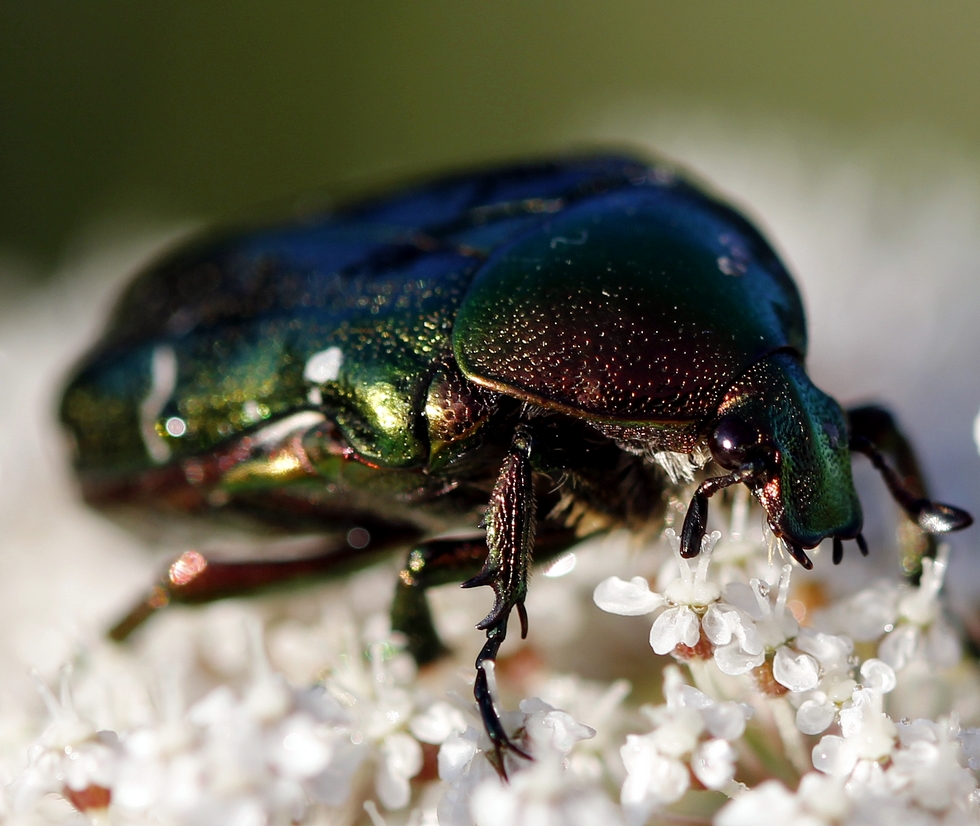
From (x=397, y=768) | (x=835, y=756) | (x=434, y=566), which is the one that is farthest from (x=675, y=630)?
(x=397, y=768)

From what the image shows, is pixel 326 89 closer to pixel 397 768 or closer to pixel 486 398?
pixel 486 398

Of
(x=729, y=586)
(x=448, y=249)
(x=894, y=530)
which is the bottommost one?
(x=894, y=530)

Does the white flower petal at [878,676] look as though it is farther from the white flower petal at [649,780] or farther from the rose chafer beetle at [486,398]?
the white flower petal at [649,780]

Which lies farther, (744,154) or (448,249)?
(744,154)

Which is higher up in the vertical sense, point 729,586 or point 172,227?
point 729,586

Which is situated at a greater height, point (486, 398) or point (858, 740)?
point (486, 398)

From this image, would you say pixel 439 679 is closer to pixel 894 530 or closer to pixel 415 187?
pixel 894 530

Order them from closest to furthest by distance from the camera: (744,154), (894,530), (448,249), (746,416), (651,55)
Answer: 1. (746,416)
2. (448,249)
3. (894,530)
4. (744,154)
5. (651,55)

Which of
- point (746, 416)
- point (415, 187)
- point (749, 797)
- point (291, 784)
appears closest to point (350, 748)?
point (291, 784)

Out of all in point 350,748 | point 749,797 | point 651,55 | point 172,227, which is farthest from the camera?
point 651,55
